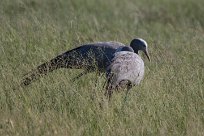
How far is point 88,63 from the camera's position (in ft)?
24.4

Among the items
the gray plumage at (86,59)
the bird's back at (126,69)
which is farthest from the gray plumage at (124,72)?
the gray plumage at (86,59)

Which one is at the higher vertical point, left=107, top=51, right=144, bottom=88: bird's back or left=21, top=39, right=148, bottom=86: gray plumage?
left=107, top=51, right=144, bottom=88: bird's back

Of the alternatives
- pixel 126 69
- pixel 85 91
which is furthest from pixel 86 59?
pixel 85 91

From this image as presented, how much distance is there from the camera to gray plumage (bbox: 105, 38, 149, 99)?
6090 millimetres

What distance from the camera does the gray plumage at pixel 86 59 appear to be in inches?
282

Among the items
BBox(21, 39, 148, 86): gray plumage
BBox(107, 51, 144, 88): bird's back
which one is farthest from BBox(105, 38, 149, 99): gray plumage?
BBox(21, 39, 148, 86): gray plumage

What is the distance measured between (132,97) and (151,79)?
2.34 ft

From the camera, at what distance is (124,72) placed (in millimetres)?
6398

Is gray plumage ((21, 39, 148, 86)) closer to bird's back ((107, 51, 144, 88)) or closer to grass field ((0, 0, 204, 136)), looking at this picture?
grass field ((0, 0, 204, 136))

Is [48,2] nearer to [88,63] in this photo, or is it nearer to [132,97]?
[88,63]

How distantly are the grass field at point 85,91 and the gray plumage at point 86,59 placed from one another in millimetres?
93

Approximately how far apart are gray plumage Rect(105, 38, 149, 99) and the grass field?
0.32 feet

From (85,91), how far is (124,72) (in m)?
0.46

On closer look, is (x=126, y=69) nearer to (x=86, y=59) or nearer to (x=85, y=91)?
(x=85, y=91)
